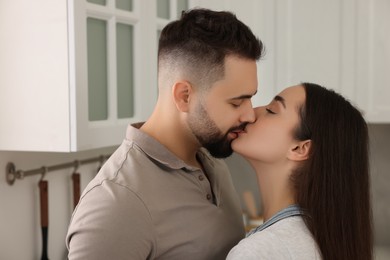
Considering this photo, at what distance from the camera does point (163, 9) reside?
7.16 feet

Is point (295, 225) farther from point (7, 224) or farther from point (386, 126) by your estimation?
point (386, 126)

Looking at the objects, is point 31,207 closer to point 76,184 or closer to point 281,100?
point 76,184

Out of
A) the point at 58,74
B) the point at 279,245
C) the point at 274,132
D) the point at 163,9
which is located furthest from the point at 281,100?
the point at 163,9

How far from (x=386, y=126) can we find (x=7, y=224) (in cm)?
161

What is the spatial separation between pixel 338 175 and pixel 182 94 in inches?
14.4

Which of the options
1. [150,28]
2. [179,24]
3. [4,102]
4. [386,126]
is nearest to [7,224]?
[4,102]

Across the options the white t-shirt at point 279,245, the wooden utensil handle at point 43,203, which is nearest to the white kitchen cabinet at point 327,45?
the wooden utensil handle at point 43,203

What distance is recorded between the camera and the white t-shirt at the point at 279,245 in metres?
1.22

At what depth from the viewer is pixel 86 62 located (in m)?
1.71

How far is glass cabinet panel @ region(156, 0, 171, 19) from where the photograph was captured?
215cm

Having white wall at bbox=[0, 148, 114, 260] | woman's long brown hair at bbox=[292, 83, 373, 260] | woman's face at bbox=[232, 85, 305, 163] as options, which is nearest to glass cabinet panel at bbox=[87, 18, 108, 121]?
white wall at bbox=[0, 148, 114, 260]

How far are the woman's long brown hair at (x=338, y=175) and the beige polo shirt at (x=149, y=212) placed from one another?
0.19m

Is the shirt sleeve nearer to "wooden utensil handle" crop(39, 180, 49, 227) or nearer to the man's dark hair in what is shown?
the man's dark hair

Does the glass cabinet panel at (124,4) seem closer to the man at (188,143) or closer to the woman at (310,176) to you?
the man at (188,143)
